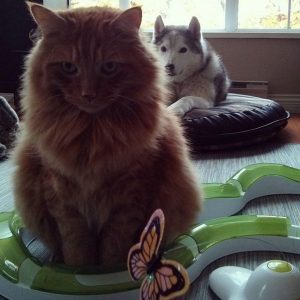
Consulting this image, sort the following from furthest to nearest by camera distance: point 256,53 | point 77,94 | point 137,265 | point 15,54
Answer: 1. point 256,53
2. point 15,54
3. point 77,94
4. point 137,265

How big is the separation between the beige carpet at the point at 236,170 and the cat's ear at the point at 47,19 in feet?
1.52

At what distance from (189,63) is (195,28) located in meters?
0.25

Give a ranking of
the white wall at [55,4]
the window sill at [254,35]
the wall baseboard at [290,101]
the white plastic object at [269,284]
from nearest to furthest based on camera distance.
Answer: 1. the white plastic object at [269,284]
2. the white wall at [55,4]
3. the window sill at [254,35]
4. the wall baseboard at [290,101]

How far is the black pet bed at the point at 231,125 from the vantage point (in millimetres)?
2600

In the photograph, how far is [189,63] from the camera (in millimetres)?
3299

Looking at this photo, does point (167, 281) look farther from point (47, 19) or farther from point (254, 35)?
point (254, 35)

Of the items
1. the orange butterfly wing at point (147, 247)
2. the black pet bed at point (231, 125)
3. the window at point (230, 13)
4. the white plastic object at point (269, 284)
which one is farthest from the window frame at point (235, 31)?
the orange butterfly wing at point (147, 247)

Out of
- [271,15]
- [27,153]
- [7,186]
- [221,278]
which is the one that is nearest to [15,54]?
[7,186]

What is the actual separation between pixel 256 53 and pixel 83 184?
3.34 m

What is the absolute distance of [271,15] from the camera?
4129 mm

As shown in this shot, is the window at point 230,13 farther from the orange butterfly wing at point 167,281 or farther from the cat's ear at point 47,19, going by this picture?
the orange butterfly wing at point 167,281

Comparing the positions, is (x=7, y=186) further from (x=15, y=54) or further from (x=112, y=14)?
(x=15, y=54)

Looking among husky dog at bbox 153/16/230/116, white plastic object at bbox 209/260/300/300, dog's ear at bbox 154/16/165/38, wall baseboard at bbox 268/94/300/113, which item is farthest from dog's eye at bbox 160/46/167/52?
white plastic object at bbox 209/260/300/300

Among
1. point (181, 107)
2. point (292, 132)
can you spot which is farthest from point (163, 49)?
point (292, 132)
